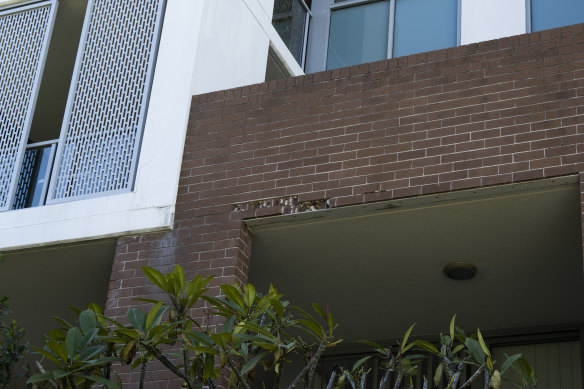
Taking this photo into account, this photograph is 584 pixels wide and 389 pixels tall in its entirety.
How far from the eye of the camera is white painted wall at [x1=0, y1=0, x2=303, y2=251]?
903 centimetres

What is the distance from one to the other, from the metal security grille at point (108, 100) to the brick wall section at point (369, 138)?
75 cm

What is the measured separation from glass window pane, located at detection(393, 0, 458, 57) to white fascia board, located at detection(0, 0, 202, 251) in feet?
10.9

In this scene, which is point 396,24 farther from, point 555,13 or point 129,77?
point 129,77

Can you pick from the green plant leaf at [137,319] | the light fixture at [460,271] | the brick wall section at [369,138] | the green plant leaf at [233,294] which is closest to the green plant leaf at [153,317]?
the green plant leaf at [137,319]

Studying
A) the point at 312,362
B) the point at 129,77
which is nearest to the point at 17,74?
the point at 129,77

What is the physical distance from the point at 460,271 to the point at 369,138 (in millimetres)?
1684

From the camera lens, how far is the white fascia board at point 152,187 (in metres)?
9.01

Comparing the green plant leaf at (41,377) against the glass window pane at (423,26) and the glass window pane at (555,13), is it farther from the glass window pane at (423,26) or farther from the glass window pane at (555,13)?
the glass window pane at (555,13)

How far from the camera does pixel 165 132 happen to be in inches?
367

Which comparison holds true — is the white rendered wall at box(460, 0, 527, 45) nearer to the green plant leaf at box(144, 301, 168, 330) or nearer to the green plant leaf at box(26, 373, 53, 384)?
the green plant leaf at box(144, 301, 168, 330)

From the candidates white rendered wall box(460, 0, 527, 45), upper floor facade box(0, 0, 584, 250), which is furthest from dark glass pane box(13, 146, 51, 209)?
white rendered wall box(460, 0, 527, 45)

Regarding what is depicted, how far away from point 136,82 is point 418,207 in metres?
3.47

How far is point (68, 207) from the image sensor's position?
938 cm

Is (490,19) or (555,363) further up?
(490,19)
